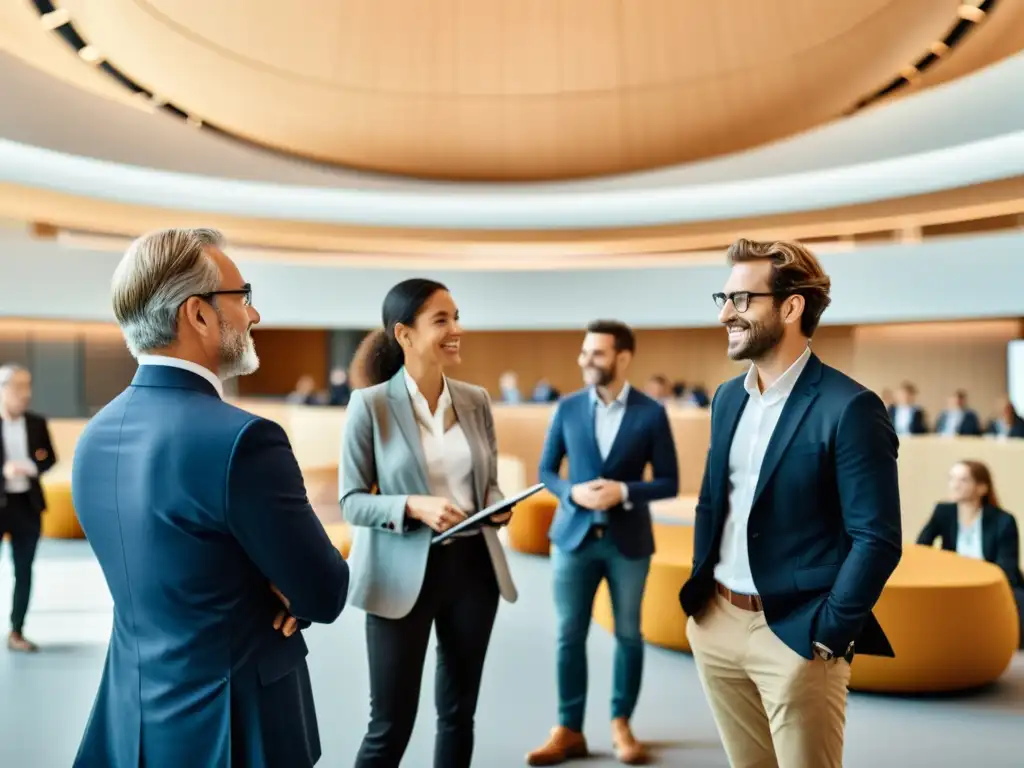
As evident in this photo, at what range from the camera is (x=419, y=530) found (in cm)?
277

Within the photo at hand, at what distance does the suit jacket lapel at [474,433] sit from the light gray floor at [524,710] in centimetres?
158

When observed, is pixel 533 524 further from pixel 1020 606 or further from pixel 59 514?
pixel 59 514

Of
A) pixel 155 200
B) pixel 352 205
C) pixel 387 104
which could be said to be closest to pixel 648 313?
pixel 352 205

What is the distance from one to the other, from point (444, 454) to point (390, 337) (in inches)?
19.1

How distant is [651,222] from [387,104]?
560 cm

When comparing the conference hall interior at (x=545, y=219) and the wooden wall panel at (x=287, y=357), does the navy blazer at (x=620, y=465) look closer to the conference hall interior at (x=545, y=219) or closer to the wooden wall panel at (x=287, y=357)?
the conference hall interior at (x=545, y=219)

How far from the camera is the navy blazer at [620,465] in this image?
12.6ft

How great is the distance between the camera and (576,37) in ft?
31.4

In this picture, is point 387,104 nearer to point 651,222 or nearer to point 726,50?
point 726,50

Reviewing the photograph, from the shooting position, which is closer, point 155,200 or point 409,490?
point 409,490

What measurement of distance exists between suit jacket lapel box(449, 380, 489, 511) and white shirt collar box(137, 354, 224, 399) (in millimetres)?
1301

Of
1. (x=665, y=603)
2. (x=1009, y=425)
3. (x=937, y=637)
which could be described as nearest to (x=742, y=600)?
(x=937, y=637)

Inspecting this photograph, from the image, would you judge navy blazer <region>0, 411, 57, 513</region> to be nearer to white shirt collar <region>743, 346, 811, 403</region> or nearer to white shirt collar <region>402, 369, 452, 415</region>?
white shirt collar <region>402, 369, 452, 415</region>

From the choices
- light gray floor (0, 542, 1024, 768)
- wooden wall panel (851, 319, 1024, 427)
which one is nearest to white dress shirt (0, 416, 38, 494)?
light gray floor (0, 542, 1024, 768)
